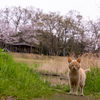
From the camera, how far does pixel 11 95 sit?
8.81 ft

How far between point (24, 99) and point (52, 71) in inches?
265

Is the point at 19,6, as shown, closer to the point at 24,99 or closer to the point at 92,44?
the point at 92,44

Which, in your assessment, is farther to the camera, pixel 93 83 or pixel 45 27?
pixel 45 27

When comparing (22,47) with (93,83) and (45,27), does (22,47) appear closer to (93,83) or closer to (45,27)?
(45,27)

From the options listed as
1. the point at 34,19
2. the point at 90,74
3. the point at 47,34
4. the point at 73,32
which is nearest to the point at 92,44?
the point at 73,32

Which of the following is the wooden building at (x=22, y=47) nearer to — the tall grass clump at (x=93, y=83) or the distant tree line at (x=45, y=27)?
the distant tree line at (x=45, y=27)

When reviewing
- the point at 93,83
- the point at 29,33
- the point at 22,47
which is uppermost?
the point at 29,33

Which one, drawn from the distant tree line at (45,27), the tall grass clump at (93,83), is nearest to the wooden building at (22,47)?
the distant tree line at (45,27)

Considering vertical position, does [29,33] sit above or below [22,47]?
above

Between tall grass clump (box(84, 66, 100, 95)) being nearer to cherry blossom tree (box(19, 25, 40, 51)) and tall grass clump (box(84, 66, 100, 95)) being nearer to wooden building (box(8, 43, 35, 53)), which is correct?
wooden building (box(8, 43, 35, 53))

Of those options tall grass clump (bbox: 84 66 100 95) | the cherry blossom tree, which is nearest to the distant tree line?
the cherry blossom tree

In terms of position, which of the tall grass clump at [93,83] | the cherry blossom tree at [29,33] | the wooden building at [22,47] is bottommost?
the tall grass clump at [93,83]

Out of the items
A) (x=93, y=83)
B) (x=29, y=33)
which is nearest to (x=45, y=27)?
(x=29, y=33)

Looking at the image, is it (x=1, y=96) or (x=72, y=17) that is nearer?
(x=1, y=96)
